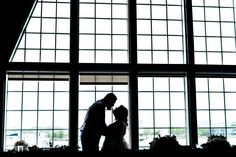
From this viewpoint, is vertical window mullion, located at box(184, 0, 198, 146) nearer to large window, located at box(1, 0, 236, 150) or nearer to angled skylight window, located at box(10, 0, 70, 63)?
large window, located at box(1, 0, 236, 150)

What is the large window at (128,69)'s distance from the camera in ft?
20.4

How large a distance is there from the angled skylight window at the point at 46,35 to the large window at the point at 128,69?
0.06ft

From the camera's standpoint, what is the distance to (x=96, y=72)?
6.41m

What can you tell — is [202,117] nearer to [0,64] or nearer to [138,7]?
[138,7]

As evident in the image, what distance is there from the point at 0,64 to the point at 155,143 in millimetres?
3126

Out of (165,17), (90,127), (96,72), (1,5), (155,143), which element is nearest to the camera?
(155,143)

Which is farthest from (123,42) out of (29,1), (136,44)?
(29,1)

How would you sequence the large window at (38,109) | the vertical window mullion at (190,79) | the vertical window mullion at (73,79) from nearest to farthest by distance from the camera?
the vertical window mullion at (73,79)
the large window at (38,109)
the vertical window mullion at (190,79)

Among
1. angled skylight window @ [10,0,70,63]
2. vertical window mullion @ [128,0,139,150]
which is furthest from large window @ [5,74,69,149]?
vertical window mullion @ [128,0,139,150]

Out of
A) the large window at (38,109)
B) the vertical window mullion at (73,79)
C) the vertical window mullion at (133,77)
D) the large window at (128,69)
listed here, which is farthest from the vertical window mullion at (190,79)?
the large window at (38,109)

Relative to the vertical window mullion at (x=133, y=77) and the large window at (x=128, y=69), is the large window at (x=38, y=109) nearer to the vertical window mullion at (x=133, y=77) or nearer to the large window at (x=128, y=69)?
the large window at (x=128, y=69)

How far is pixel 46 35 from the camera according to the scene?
256 inches

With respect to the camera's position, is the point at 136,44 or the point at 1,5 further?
the point at 136,44

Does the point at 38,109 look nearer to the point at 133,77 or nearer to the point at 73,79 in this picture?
the point at 73,79
